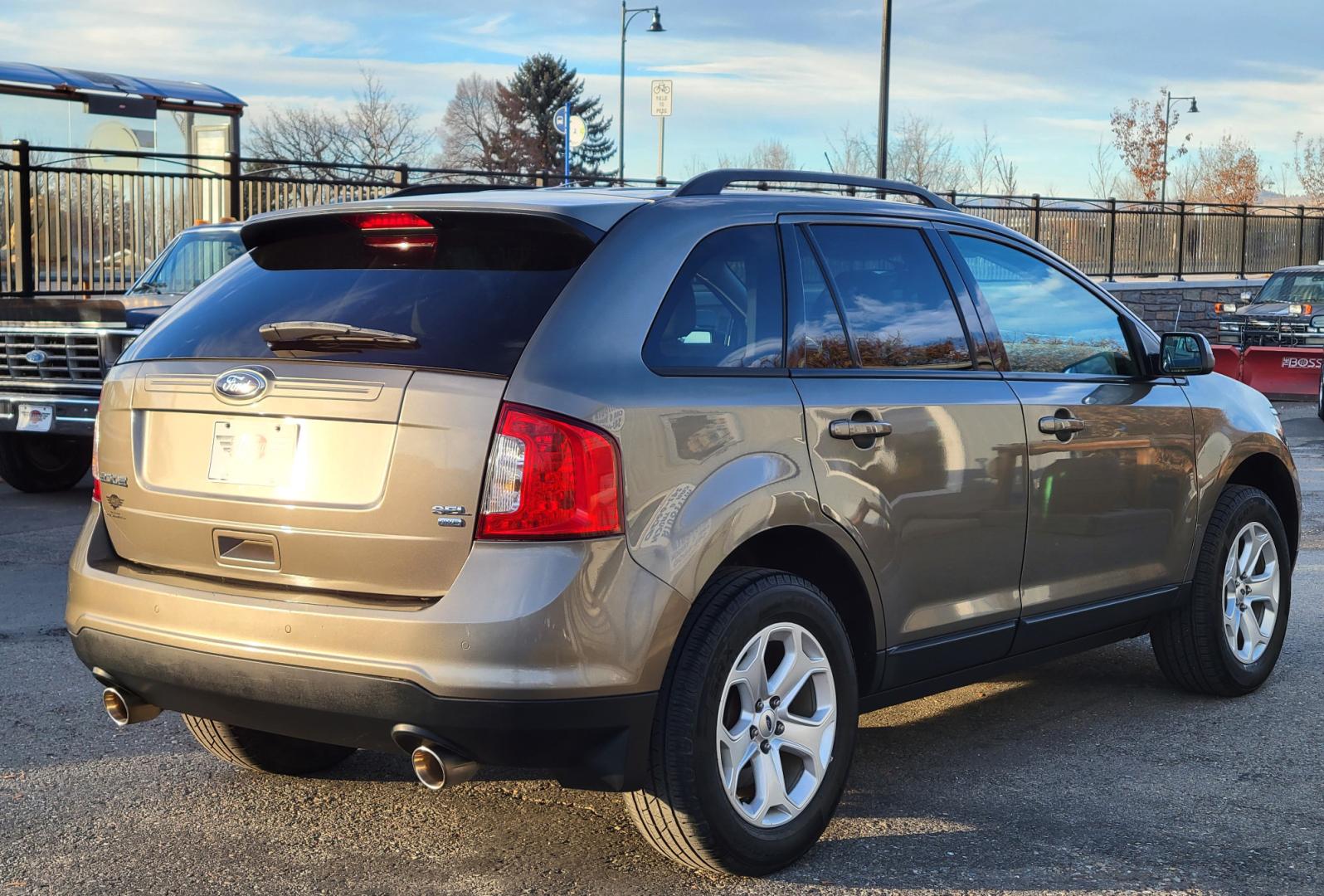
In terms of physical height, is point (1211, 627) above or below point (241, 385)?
below

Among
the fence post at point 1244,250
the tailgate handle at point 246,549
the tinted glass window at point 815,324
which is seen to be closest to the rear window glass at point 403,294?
the tailgate handle at point 246,549

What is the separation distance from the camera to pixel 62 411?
10141 mm

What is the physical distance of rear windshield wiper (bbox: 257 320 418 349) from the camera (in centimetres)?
368

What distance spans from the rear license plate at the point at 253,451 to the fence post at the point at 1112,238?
27945 millimetres

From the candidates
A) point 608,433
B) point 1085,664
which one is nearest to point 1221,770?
point 1085,664

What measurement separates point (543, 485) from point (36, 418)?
7.80 m

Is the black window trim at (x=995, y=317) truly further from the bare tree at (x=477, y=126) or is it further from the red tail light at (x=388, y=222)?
the bare tree at (x=477, y=126)

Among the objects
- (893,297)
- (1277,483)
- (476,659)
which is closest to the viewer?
(476,659)

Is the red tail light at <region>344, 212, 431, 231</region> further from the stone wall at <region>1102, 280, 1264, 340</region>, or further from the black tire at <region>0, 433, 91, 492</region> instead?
the stone wall at <region>1102, 280, 1264, 340</region>

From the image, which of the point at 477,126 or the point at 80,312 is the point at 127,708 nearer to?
the point at 80,312

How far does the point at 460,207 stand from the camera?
3.89m

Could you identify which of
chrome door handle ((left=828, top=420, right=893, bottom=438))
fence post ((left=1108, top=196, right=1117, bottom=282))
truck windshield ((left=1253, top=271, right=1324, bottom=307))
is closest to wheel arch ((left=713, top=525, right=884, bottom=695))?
chrome door handle ((left=828, top=420, right=893, bottom=438))

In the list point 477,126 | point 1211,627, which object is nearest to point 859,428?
point 1211,627

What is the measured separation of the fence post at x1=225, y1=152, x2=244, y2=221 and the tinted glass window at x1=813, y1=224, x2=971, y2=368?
1483 centimetres
